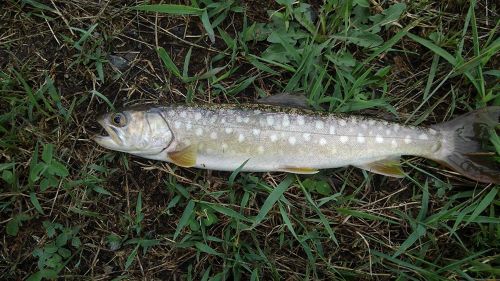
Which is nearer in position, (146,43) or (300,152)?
(300,152)

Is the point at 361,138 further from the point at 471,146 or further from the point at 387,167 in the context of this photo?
the point at 471,146

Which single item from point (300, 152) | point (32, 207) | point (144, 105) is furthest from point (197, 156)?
point (32, 207)

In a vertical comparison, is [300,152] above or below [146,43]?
below

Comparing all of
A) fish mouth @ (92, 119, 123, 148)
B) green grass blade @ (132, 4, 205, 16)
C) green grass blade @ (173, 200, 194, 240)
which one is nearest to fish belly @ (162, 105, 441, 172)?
green grass blade @ (173, 200, 194, 240)

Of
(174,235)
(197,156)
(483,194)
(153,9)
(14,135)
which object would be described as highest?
(153,9)

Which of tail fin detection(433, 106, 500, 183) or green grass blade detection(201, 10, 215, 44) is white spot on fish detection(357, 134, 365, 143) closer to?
tail fin detection(433, 106, 500, 183)

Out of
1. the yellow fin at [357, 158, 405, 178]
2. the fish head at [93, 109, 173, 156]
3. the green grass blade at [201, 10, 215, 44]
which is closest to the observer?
the fish head at [93, 109, 173, 156]

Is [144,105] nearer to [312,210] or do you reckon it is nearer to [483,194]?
[312,210]
